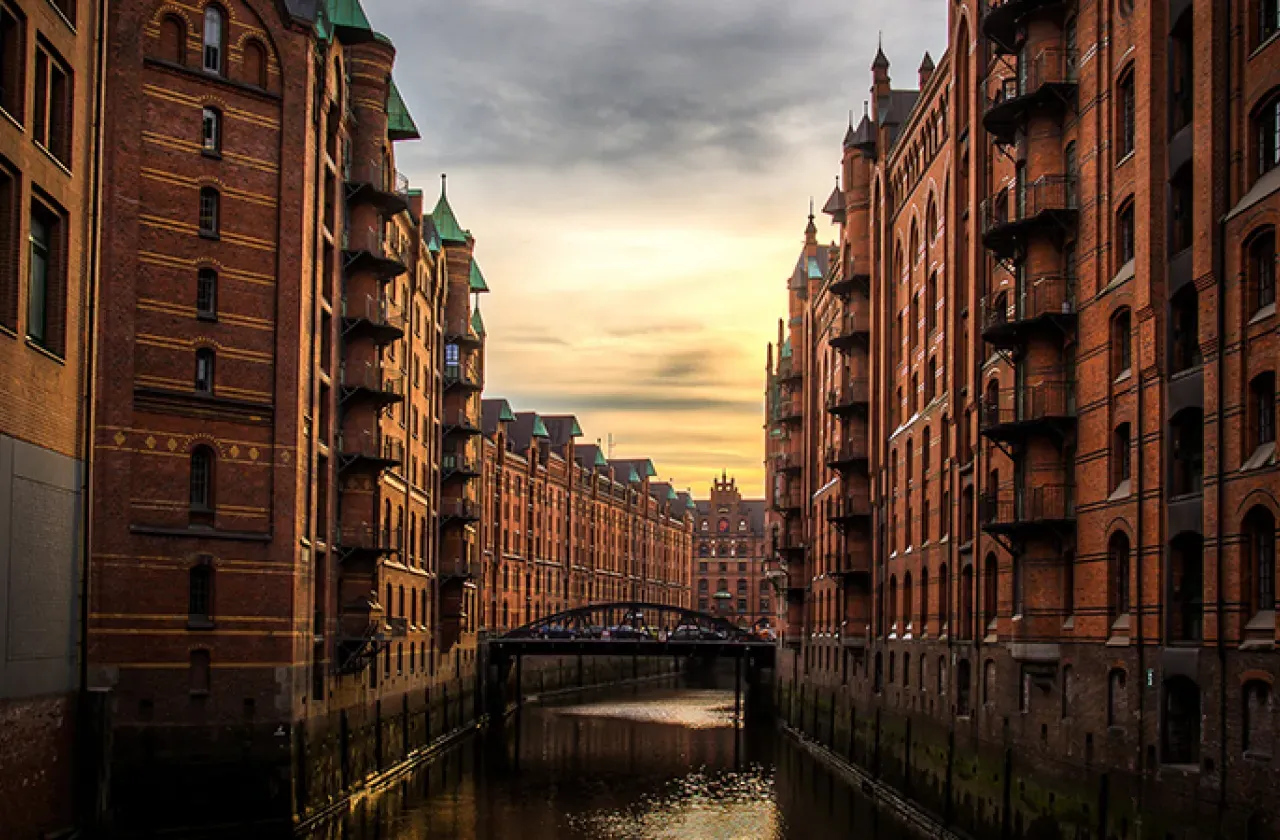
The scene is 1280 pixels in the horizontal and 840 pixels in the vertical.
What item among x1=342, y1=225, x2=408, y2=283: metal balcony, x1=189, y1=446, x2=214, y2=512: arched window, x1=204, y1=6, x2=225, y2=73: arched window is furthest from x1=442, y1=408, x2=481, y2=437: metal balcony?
x1=204, y1=6, x2=225, y2=73: arched window

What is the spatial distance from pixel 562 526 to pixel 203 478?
76.0m

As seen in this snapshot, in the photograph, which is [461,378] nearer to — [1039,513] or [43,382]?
[1039,513]

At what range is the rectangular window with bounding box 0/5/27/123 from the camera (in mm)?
22250

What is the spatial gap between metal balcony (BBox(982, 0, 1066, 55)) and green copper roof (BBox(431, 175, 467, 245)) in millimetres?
35240

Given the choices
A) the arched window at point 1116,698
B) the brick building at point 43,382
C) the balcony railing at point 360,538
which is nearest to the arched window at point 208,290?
the brick building at point 43,382

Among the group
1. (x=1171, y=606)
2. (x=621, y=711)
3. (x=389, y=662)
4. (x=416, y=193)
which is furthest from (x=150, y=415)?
(x=621, y=711)

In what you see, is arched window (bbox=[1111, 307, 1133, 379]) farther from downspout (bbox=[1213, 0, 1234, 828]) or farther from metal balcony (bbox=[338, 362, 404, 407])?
metal balcony (bbox=[338, 362, 404, 407])

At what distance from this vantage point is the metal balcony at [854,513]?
176 feet

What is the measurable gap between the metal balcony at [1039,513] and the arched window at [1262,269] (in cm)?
825

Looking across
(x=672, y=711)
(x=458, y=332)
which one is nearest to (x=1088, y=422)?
(x=458, y=332)

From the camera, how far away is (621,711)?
86.9 meters

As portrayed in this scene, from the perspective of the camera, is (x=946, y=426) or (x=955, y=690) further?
(x=946, y=426)

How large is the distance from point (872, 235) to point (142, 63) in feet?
90.7

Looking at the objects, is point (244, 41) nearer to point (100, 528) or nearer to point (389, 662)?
point (100, 528)
